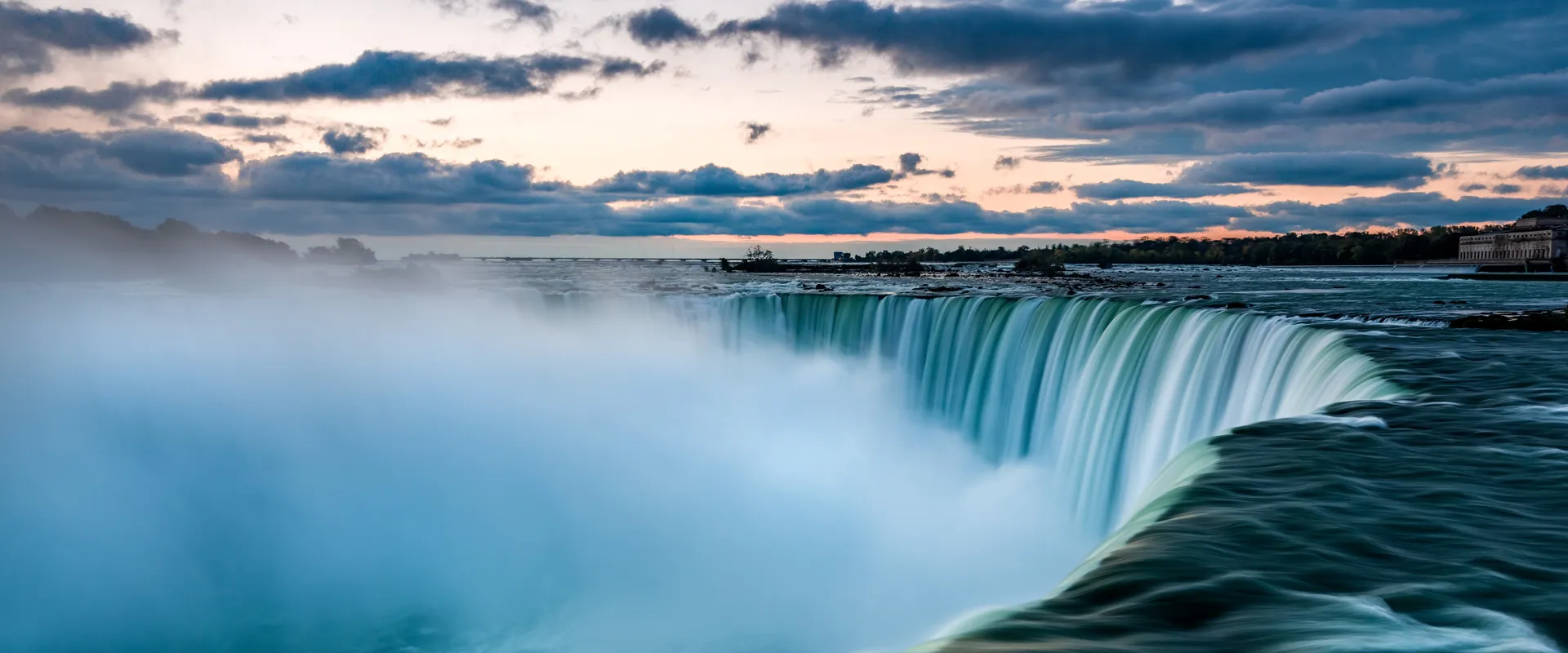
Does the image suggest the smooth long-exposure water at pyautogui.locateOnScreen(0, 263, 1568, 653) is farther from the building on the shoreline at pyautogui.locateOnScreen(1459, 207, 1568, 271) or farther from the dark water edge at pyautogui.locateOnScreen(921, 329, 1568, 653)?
the building on the shoreline at pyautogui.locateOnScreen(1459, 207, 1568, 271)

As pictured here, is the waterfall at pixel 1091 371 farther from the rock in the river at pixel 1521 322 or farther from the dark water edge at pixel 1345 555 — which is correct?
the rock in the river at pixel 1521 322

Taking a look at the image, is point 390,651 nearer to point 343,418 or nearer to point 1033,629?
point 1033,629

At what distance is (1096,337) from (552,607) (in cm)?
1223

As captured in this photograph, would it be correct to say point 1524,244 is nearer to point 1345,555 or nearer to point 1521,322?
point 1521,322

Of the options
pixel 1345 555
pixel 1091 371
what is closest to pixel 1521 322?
pixel 1091 371

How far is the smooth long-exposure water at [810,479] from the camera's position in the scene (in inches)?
201

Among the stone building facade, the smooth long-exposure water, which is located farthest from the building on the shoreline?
the smooth long-exposure water

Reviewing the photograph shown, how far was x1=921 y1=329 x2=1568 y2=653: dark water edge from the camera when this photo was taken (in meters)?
4.09

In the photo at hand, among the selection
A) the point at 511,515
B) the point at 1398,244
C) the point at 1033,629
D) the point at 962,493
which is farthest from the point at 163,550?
the point at 1398,244

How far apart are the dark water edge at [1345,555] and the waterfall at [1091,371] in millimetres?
2599

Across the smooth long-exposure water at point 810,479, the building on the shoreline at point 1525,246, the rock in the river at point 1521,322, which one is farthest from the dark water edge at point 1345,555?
the building on the shoreline at point 1525,246

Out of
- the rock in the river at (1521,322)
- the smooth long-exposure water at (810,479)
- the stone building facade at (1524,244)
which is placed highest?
the stone building facade at (1524,244)

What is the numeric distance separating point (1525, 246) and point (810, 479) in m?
67.5

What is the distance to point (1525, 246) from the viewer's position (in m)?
66.7
